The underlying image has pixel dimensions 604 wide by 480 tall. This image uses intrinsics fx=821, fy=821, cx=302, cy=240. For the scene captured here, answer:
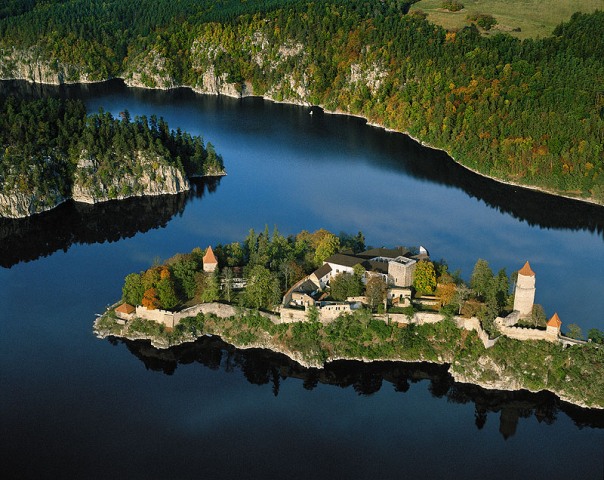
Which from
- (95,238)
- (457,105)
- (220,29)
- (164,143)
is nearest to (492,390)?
(95,238)

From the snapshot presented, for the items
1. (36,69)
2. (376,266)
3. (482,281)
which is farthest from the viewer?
(36,69)

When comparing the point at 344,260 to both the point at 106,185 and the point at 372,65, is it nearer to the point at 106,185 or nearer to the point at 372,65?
the point at 106,185

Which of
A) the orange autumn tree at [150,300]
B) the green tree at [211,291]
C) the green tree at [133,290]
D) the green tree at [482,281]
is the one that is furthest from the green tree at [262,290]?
the green tree at [482,281]

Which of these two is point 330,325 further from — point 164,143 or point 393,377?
point 164,143

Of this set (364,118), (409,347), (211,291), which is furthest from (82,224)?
(364,118)

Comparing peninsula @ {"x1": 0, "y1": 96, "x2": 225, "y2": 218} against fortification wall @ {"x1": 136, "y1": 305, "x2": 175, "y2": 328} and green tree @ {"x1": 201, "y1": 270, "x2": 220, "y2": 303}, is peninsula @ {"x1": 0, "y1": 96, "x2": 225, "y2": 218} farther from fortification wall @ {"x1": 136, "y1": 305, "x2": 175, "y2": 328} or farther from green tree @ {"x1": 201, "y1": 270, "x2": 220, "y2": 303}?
green tree @ {"x1": 201, "y1": 270, "x2": 220, "y2": 303}

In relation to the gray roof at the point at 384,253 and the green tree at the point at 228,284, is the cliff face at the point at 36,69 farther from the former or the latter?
the gray roof at the point at 384,253
